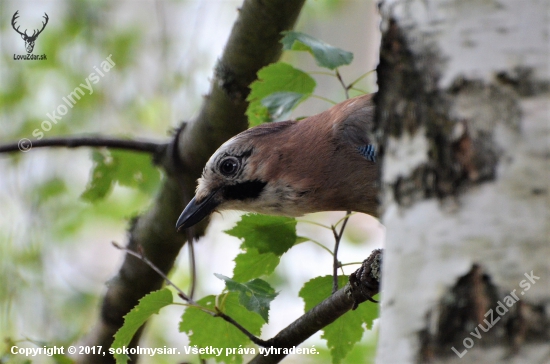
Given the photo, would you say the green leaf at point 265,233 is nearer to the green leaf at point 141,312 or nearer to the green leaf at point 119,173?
the green leaf at point 141,312

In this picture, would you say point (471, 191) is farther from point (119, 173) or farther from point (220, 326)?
point (119, 173)

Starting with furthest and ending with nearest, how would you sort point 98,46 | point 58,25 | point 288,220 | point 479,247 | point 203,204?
point 58,25
point 98,46
point 203,204
point 288,220
point 479,247

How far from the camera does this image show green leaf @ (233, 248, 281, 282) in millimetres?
2260

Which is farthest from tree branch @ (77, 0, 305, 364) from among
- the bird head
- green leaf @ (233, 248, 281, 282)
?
green leaf @ (233, 248, 281, 282)

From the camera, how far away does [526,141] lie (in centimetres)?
94

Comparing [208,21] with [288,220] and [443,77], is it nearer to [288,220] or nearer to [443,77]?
[288,220]

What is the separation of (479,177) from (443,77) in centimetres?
17

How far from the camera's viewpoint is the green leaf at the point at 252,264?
2260 millimetres

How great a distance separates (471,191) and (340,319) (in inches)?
52.9

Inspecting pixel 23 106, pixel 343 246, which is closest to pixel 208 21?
pixel 23 106

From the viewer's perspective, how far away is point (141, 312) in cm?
203

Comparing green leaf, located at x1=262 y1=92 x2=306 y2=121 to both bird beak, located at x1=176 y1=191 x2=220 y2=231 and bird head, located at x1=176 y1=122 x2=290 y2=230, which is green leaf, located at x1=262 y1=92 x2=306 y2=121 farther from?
bird beak, located at x1=176 y1=191 x2=220 y2=231

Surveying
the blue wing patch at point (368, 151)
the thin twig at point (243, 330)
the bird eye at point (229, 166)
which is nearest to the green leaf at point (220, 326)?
the thin twig at point (243, 330)

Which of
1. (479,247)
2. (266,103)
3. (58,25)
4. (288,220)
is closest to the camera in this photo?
(479,247)
